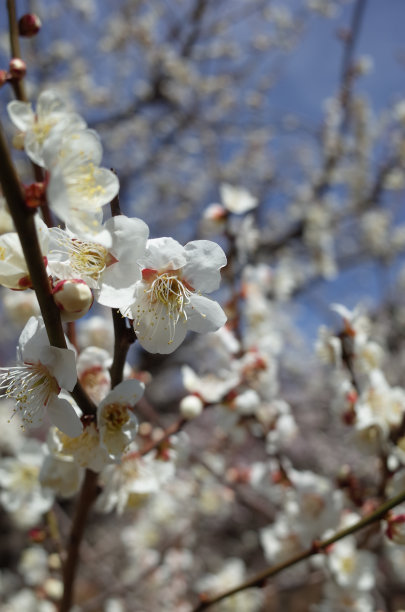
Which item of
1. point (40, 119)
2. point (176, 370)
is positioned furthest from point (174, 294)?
point (176, 370)

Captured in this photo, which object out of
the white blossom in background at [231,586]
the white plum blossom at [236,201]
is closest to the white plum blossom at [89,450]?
the white plum blossom at [236,201]

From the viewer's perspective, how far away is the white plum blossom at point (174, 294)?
749 millimetres

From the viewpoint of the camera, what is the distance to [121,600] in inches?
126

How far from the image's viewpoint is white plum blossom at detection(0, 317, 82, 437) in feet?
2.18

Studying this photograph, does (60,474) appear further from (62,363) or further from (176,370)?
(176,370)

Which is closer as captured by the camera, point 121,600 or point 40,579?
point 40,579

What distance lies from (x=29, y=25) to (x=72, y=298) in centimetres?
82

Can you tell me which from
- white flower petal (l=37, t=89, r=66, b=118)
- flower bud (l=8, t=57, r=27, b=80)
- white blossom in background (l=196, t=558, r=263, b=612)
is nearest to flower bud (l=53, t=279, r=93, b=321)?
white flower petal (l=37, t=89, r=66, b=118)

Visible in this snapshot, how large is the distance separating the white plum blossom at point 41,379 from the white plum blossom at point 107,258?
10cm

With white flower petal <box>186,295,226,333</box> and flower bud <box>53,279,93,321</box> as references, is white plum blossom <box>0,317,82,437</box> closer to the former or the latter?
flower bud <box>53,279,93,321</box>

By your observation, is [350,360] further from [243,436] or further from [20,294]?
[20,294]

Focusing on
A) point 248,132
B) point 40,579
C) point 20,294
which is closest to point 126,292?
point 20,294

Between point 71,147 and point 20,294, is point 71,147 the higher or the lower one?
the higher one

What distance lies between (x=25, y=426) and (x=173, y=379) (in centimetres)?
639
